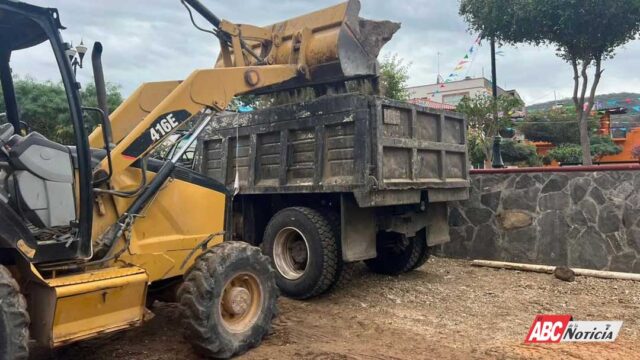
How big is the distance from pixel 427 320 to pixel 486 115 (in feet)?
50.6

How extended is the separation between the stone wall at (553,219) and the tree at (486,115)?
10.7 meters

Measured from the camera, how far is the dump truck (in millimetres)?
6324

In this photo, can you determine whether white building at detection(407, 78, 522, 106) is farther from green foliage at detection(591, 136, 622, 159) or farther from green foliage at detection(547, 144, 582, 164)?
green foliage at detection(547, 144, 582, 164)

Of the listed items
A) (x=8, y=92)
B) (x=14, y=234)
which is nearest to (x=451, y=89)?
(x=8, y=92)

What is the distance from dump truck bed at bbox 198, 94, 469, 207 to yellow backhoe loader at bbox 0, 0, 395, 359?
2.68ft

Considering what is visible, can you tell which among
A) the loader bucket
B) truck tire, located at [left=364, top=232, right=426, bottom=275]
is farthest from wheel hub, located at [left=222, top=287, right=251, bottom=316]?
truck tire, located at [left=364, top=232, right=426, bottom=275]

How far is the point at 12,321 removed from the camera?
320 centimetres

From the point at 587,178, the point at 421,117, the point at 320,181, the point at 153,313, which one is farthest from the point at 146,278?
the point at 587,178

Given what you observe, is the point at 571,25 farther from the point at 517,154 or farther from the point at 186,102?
the point at 517,154

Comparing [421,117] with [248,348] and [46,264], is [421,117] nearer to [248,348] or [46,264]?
[248,348]

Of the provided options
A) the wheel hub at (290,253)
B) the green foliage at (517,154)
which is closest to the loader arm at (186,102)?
the wheel hub at (290,253)

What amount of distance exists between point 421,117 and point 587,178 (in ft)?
9.78

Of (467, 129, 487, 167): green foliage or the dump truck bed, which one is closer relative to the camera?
the dump truck bed

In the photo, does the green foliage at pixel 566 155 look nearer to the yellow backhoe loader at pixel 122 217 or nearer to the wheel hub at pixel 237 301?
the yellow backhoe loader at pixel 122 217
